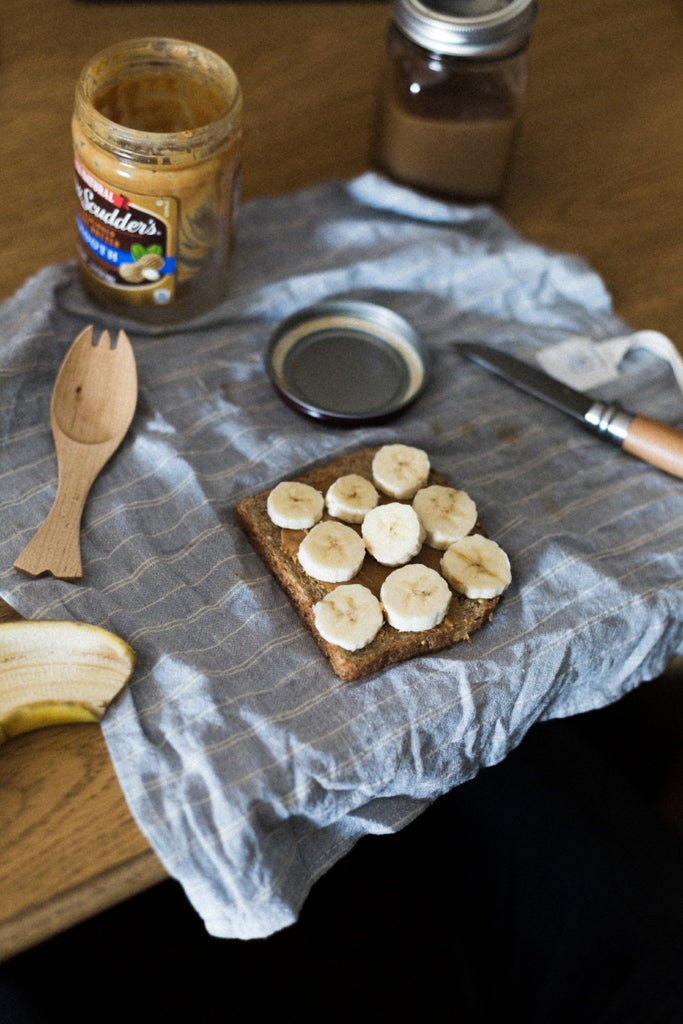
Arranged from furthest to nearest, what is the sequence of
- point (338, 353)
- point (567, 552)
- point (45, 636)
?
point (338, 353) → point (567, 552) → point (45, 636)

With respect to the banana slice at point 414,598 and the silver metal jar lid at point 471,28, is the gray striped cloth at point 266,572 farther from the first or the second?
the silver metal jar lid at point 471,28

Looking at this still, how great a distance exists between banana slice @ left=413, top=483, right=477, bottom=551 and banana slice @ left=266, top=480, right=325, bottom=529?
8 cm

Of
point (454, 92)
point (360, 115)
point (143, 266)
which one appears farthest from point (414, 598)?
point (360, 115)

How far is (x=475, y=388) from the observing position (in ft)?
2.72

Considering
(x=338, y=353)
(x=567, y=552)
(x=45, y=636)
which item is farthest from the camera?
(x=338, y=353)

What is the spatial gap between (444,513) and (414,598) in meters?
0.09

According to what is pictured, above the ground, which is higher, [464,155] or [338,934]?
[464,155]

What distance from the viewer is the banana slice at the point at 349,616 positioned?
1.99 feet

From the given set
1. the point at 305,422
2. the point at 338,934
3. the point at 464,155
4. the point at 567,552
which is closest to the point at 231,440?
the point at 305,422

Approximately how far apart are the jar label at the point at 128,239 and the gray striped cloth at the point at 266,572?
5 cm

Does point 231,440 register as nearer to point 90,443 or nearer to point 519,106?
point 90,443

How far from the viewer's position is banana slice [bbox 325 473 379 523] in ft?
2.23

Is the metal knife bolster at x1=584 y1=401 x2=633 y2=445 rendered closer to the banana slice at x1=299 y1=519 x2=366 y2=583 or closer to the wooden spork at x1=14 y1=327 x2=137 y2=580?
the banana slice at x1=299 y1=519 x2=366 y2=583

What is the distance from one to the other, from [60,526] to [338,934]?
51cm
